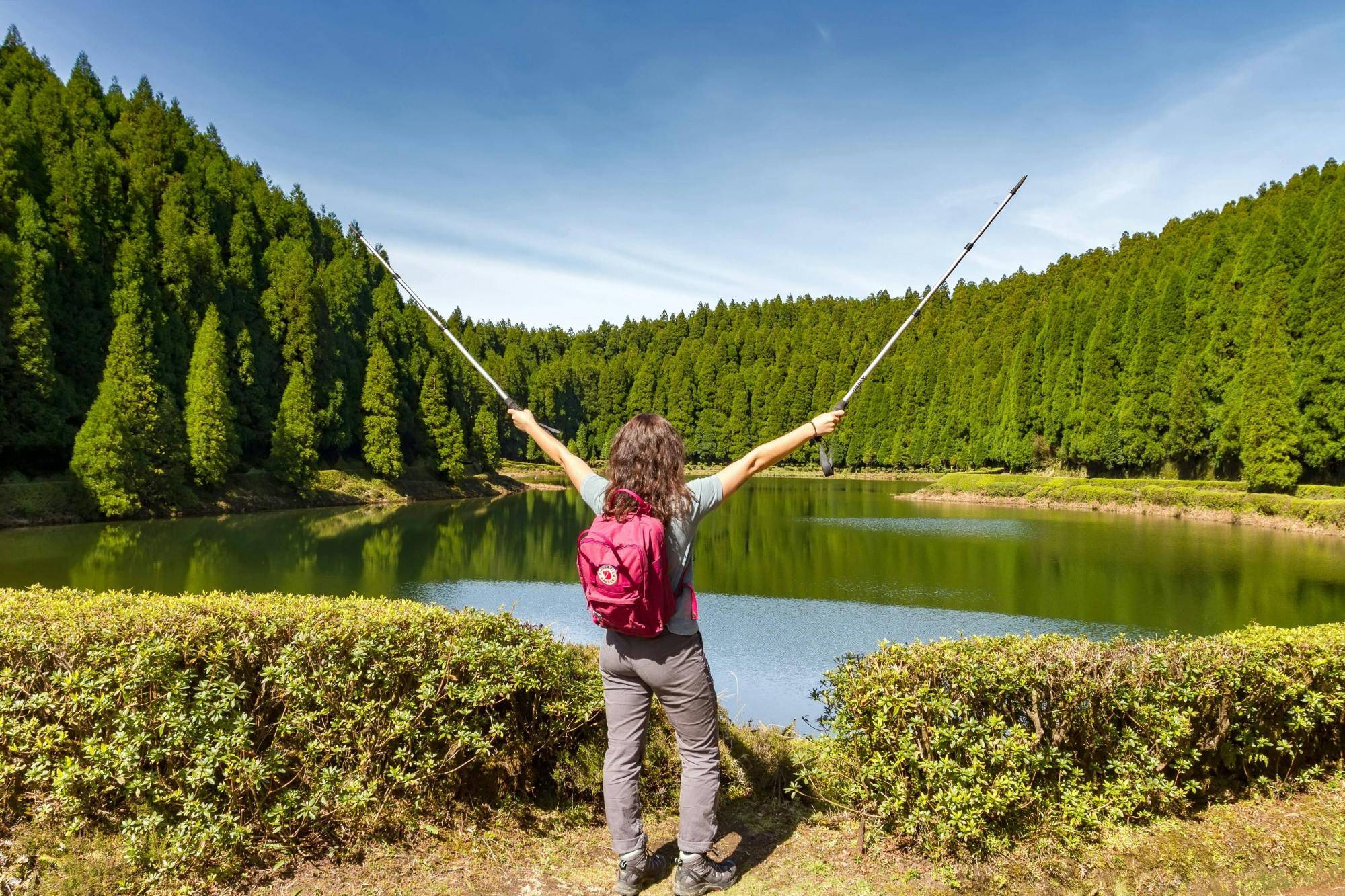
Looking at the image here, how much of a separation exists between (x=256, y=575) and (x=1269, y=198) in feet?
203


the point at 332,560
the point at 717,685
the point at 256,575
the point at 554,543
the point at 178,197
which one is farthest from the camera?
the point at 178,197

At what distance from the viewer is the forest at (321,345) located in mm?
29344

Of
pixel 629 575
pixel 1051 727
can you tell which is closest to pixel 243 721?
pixel 629 575

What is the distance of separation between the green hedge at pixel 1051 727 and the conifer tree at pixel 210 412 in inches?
1381

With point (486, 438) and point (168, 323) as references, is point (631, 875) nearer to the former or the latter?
point (168, 323)

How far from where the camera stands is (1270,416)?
30.7 meters

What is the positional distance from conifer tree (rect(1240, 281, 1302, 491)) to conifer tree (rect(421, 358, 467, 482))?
40647mm

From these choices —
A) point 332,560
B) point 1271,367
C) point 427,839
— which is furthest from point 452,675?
point 1271,367

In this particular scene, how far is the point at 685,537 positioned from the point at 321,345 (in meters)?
46.3

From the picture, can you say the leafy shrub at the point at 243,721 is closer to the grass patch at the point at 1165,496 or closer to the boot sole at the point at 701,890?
the boot sole at the point at 701,890

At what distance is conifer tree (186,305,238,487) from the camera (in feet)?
107

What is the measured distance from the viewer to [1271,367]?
31547 mm

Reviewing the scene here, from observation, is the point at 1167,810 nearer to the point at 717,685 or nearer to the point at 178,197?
the point at 717,685

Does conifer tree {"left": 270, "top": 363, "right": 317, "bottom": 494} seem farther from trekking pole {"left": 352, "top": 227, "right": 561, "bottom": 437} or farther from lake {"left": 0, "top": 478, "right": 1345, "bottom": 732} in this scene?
trekking pole {"left": 352, "top": 227, "right": 561, "bottom": 437}
